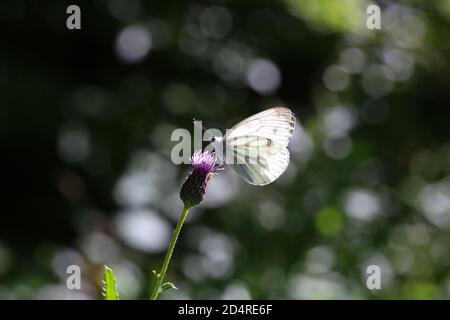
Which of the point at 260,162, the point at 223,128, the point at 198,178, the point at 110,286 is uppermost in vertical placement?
the point at 223,128

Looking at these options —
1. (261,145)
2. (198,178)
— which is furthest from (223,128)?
(198,178)

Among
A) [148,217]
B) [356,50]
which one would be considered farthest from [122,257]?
[356,50]

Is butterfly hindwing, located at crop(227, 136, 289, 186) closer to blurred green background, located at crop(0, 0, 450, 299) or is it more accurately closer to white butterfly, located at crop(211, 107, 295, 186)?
white butterfly, located at crop(211, 107, 295, 186)

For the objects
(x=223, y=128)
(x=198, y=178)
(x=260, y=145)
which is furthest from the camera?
(x=223, y=128)

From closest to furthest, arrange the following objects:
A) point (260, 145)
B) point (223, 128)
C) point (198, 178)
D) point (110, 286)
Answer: point (110, 286)
point (198, 178)
point (260, 145)
point (223, 128)

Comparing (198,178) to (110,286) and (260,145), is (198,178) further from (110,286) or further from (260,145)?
(110,286)

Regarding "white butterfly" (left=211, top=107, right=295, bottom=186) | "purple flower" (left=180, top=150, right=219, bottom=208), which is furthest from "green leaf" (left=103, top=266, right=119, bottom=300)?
"white butterfly" (left=211, top=107, right=295, bottom=186)

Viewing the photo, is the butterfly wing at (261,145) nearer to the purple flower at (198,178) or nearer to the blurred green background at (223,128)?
the purple flower at (198,178)
